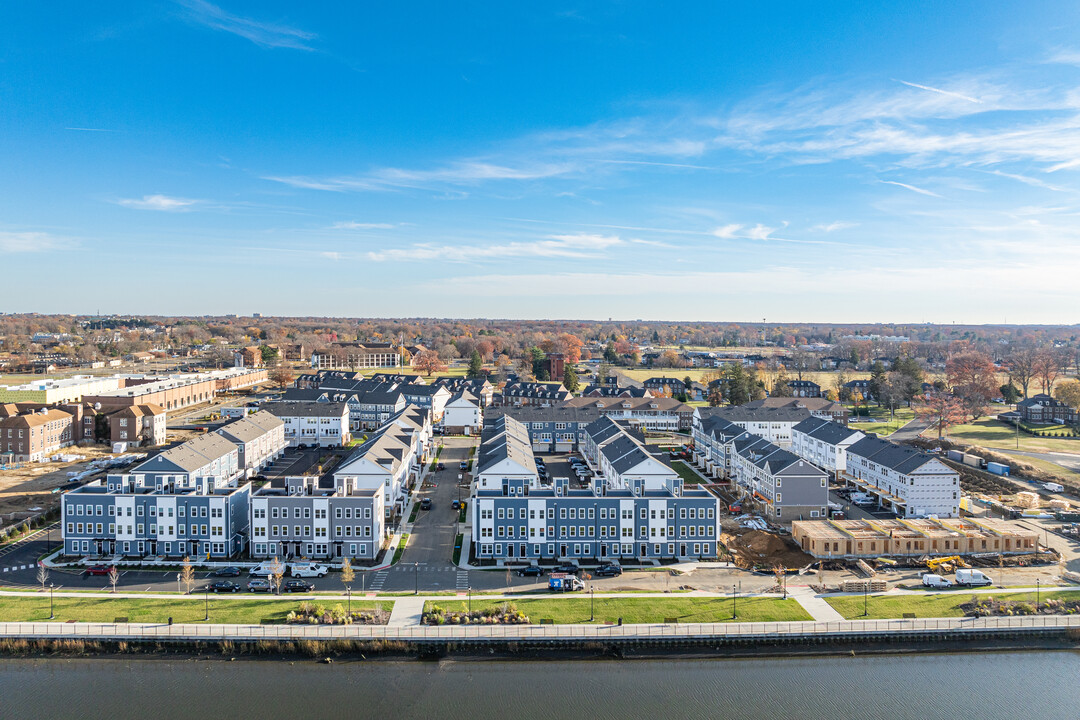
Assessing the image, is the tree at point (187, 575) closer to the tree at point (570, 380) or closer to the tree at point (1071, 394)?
the tree at point (570, 380)

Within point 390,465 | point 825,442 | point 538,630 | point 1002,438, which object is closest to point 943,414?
point 1002,438

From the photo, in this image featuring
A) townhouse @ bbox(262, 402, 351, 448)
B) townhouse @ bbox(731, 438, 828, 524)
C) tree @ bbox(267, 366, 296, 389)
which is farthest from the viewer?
tree @ bbox(267, 366, 296, 389)

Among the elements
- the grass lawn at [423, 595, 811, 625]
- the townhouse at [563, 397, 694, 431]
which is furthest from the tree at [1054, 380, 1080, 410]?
the grass lawn at [423, 595, 811, 625]

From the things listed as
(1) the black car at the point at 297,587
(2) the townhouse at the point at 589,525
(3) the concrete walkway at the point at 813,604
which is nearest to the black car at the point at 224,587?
(1) the black car at the point at 297,587

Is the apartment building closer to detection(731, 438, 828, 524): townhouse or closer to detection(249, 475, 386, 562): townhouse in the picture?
detection(249, 475, 386, 562): townhouse

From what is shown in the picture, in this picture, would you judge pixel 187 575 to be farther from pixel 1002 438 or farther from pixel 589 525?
pixel 1002 438

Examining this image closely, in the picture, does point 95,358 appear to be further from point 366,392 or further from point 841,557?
point 841,557
